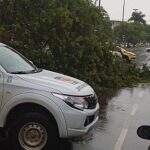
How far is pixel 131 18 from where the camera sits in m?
154

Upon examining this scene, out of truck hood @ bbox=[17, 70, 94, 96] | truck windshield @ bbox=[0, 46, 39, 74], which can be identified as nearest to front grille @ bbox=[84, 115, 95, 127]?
truck hood @ bbox=[17, 70, 94, 96]

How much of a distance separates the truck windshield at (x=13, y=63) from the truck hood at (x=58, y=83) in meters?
0.30

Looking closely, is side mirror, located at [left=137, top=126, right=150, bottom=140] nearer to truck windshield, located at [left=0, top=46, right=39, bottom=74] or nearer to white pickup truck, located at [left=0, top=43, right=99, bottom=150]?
white pickup truck, located at [left=0, top=43, right=99, bottom=150]

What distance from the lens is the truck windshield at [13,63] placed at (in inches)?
326

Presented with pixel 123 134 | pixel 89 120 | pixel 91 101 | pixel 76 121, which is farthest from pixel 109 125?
pixel 76 121

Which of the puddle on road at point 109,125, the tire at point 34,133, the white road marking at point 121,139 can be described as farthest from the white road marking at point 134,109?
the tire at point 34,133

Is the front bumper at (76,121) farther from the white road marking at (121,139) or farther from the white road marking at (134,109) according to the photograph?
the white road marking at (134,109)

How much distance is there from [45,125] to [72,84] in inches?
34.8

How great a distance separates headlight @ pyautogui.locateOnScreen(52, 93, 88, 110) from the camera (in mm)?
7660

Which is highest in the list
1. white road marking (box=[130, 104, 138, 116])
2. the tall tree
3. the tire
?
the tire

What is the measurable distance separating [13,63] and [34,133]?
1.47 m

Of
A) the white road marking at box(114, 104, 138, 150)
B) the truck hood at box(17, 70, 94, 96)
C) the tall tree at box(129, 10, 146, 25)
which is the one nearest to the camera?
the truck hood at box(17, 70, 94, 96)

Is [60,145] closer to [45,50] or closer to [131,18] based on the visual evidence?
[45,50]

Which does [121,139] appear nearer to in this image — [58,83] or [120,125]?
[120,125]
